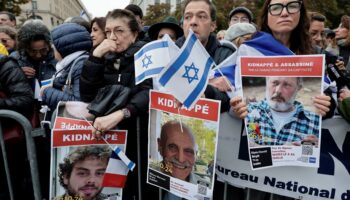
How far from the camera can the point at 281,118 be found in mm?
2207

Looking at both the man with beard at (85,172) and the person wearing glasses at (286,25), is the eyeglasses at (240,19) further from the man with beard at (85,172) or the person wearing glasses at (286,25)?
the man with beard at (85,172)

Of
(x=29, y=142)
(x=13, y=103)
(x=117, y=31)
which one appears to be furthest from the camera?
(x=13, y=103)

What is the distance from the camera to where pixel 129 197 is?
293 centimetres

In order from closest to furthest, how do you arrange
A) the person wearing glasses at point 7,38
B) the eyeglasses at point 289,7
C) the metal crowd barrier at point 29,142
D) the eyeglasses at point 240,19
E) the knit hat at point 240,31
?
1. the eyeglasses at point 289,7
2. the metal crowd barrier at point 29,142
3. the knit hat at point 240,31
4. the person wearing glasses at point 7,38
5. the eyeglasses at point 240,19

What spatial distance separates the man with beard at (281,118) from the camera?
215 centimetres

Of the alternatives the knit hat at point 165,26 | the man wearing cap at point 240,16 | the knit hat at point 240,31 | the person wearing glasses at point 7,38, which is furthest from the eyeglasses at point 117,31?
the man wearing cap at point 240,16

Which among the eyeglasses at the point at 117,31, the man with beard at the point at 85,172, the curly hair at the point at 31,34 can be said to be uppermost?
the curly hair at the point at 31,34

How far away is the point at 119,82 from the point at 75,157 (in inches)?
25.2

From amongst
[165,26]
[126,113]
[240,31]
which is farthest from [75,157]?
[240,31]

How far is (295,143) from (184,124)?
69 centimetres

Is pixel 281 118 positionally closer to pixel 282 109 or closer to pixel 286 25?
pixel 282 109

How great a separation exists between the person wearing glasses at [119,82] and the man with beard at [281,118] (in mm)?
841

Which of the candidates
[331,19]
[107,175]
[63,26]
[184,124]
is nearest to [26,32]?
[63,26]

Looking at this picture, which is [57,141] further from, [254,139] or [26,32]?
[26,32]
